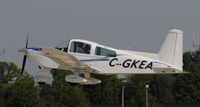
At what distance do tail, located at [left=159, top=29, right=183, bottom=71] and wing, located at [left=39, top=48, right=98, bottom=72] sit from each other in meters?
3.53

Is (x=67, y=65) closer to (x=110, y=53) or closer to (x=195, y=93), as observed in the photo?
(x=110, y=53)

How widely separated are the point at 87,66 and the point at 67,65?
1038mm

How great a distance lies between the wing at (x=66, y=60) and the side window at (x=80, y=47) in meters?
0.55

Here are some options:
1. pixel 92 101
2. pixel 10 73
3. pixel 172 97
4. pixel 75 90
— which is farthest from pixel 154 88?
pixel 10 73

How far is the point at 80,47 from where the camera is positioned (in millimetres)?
19812

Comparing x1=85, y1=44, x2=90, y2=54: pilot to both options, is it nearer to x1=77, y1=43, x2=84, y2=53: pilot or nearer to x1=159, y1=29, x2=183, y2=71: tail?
x1=77, y1=43, x2=84, y2=53: pilot

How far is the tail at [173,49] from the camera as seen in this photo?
779 inches

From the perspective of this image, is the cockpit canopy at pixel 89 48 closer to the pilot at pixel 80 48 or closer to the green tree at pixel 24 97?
the pilot at pixel 80 48

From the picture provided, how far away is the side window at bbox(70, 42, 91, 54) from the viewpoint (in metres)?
19.7

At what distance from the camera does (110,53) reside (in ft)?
65.0

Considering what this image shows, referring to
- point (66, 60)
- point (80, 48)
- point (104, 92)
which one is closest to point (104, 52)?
point (80, 48)

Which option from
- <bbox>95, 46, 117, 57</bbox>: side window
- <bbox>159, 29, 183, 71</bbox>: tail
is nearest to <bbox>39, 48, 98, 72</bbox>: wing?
<bbox>95, 46, 117, 57</bbox>: side window

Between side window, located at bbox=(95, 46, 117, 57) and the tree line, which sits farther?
the tree line

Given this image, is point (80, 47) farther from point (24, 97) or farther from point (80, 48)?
point (24, 97)
